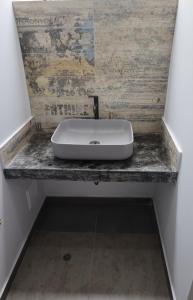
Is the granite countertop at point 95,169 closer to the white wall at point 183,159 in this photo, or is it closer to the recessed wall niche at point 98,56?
the white wall at point 183,159

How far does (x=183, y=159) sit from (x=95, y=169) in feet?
1.62

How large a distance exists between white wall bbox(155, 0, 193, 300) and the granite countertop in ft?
0.54

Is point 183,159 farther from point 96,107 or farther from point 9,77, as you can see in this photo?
point 9,77

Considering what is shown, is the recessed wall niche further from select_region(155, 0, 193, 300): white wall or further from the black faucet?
select_region(155, 0, 193, 300): white wall

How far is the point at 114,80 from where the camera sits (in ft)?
5.43

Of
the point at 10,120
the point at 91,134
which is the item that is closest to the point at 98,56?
the point at 91,134

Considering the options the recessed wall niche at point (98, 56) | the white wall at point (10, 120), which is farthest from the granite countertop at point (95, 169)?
the recessed wall niche at point (98, 56)

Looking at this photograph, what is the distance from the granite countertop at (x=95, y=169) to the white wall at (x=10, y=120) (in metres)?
0.15

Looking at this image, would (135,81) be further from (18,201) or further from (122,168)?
(18,201)

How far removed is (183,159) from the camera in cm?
122

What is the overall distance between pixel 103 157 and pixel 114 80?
602 mm

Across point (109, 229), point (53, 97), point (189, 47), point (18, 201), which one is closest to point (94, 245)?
point (109, 229)

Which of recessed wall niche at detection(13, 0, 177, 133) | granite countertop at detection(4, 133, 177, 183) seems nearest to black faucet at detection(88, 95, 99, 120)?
recessed wall niche at detection(13, 0, 177, 133)

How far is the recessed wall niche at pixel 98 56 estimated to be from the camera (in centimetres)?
147
